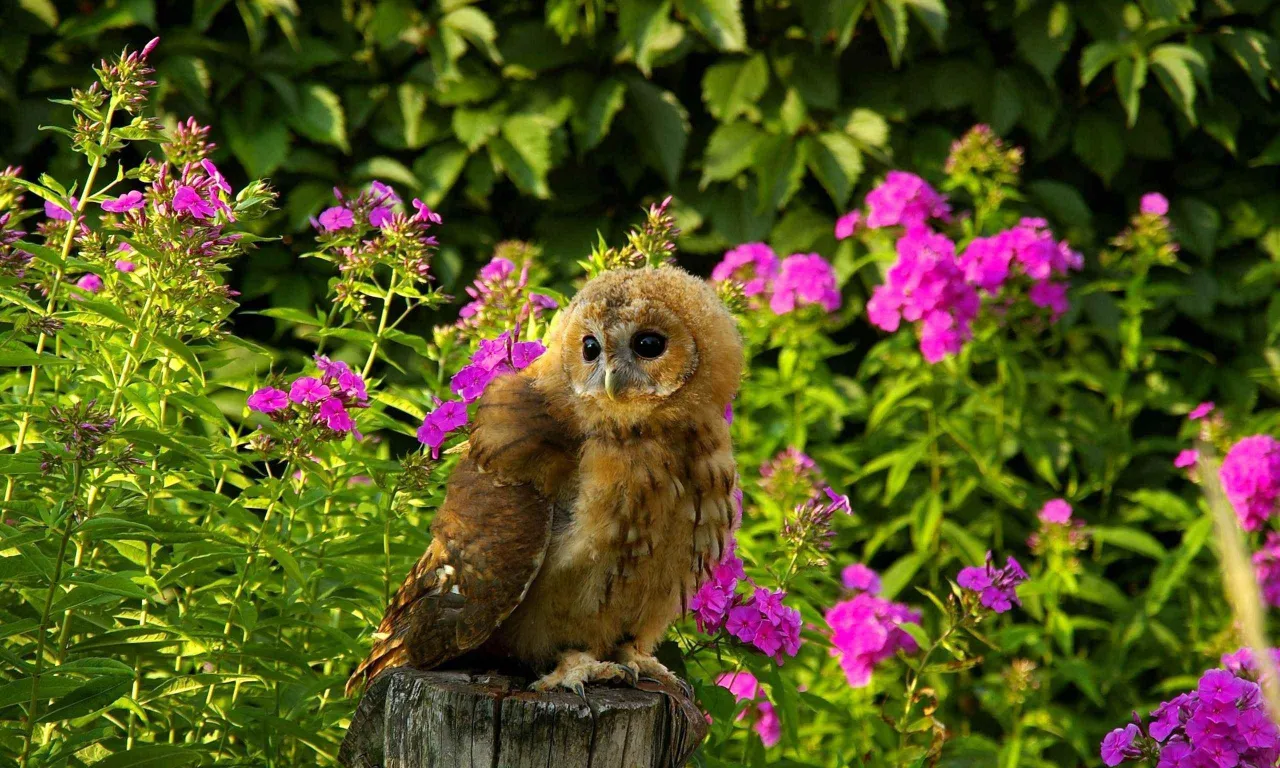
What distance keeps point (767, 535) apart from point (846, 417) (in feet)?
3.42

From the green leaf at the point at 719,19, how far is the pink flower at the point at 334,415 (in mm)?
2938

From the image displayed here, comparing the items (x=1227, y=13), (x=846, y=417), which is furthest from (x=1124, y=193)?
(x=846, y=417)

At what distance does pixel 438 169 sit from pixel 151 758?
3.25m

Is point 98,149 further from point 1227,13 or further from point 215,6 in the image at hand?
point 1227,13

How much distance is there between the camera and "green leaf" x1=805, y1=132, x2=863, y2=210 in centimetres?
520

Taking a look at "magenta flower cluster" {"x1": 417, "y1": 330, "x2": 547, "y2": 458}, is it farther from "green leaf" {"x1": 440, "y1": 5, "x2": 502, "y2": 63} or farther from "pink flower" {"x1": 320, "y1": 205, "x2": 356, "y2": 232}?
"green leaf" {"x1": 440, "y1": 5, "x2": 502, "y2": 63}

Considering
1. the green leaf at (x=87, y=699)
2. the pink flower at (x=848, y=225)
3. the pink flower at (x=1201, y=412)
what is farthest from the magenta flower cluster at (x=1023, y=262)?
the green leaf at (x=87, y=699)

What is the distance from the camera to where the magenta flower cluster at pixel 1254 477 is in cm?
453

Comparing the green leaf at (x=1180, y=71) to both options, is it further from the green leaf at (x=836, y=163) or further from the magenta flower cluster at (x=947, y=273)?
the green leaf at (x=836, y=163)

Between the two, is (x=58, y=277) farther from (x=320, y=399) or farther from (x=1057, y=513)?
(x=1057, y=513)

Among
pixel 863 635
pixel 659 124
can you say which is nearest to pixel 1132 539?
pixel 863 635

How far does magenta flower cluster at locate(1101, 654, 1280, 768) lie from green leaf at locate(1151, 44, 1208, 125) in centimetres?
320

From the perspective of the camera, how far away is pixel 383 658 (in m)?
2.45

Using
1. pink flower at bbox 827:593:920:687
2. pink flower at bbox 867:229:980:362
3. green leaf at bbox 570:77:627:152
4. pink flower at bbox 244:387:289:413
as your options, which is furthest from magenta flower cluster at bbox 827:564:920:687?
green leaf at bbox 570:77:627:152
